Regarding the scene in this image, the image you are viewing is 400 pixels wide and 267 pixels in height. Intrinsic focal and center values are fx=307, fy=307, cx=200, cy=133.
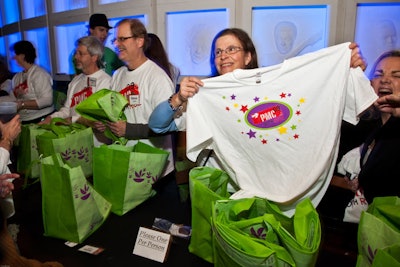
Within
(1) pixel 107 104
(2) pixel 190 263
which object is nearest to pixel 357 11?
(1) pixel 107 104

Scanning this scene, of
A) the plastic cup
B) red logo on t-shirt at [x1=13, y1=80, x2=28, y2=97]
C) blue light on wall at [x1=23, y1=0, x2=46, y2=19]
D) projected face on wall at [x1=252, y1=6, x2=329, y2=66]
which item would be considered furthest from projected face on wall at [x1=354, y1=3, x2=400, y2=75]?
blue light on wall at [x1=23, y1=0, x2=46, y2=19]

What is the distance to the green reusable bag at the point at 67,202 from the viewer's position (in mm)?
1377

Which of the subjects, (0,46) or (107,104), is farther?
(0,46)

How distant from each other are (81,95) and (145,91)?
0.72 m

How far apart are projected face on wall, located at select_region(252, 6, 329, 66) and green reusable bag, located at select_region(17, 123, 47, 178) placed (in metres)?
1.95

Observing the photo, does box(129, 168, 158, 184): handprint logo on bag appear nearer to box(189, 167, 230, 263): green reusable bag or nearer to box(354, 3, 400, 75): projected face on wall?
box(189, 167, 230, 263): green reusable bag

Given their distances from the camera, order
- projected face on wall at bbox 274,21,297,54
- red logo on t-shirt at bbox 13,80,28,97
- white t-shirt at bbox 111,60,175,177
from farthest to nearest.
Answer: red logo on t-shirt at bbox 13,80,28,97 → projected face on wall at bbox 274,21,297,54 → white t-shirt at bbox 111,60,175,177

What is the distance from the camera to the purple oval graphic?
4.21ft

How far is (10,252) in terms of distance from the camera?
100 centimetres

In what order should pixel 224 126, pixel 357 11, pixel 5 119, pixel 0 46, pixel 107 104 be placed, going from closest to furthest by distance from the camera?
1. pixel 224 126
2. pixel 107 104
3. pixel 5 119
4. pixel 357 11
5. pixel 0 46

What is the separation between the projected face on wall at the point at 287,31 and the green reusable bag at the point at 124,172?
162 cm

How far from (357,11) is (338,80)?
140 cm

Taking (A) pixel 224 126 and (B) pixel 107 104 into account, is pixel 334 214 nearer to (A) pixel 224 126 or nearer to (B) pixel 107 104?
(A) pixel 224 126

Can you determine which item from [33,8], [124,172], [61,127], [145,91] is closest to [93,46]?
[61,127]
